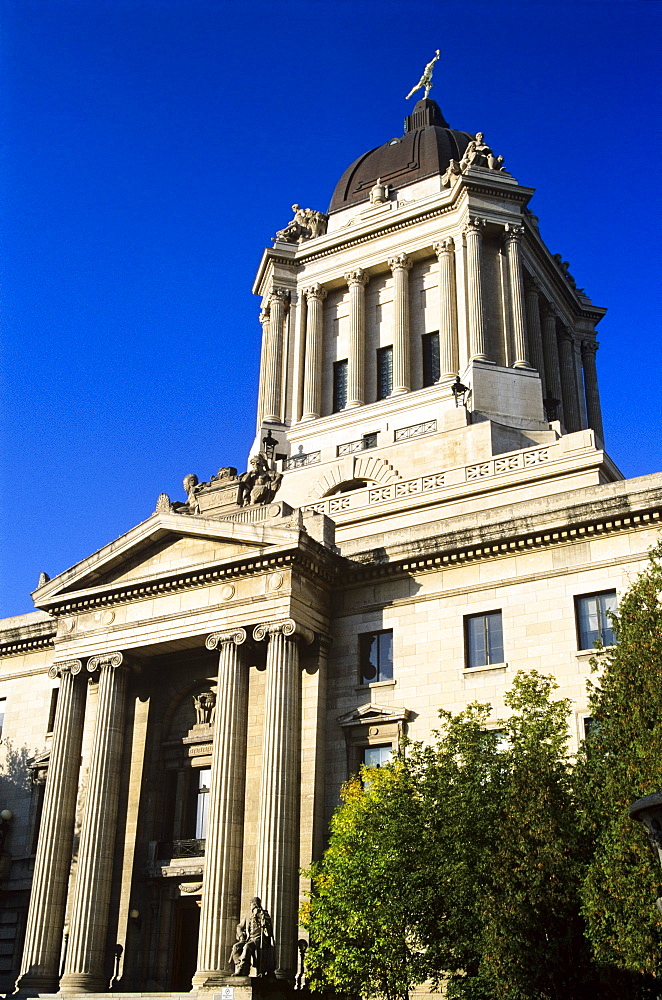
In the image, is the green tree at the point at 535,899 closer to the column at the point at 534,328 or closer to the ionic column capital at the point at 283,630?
the ionic column capital at the point at 283,630

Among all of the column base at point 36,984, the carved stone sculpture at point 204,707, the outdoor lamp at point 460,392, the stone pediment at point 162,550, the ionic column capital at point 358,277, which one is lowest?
the column base at point 36,984

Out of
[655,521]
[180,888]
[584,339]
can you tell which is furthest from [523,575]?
[584,339]

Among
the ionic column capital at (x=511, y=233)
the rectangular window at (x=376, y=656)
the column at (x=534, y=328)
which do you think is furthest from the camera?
the column at (x=534, y=328)

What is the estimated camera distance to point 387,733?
32156mm

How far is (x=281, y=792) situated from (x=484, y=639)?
7.16 metres

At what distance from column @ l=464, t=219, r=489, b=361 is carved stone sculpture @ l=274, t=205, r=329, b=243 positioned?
1041 centimetres

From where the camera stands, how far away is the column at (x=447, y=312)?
166ft

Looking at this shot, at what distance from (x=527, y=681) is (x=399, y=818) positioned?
421 cm

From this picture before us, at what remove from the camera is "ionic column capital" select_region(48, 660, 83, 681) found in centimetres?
3634

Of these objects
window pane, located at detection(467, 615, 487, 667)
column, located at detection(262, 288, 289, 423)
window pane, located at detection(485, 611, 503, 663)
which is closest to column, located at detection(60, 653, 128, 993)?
window pane, located at detection(467, 615, 487, 667)

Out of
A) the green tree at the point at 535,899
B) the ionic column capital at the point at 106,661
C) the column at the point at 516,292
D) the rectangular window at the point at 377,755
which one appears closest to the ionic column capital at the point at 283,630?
the rectangular window at the point at 377,755

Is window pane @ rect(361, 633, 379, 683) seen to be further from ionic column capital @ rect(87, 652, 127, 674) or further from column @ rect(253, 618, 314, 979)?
ionic column capital @ rect(87, 652, 127, 674)

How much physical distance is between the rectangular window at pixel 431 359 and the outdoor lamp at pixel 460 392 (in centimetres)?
397

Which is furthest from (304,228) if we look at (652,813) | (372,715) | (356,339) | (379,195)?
(652,813)
